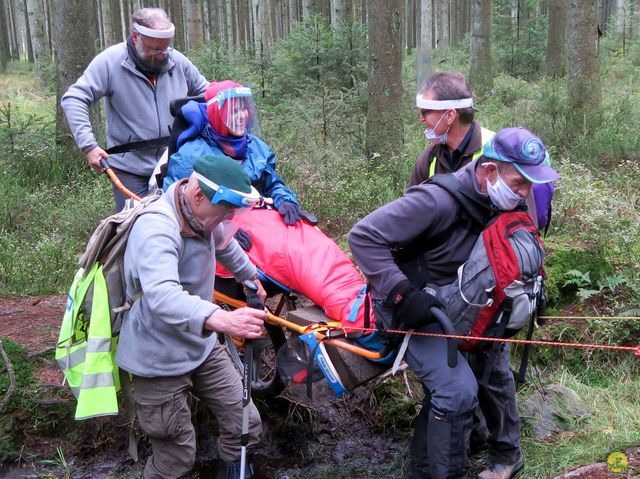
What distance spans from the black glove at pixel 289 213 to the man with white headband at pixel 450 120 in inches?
36.2

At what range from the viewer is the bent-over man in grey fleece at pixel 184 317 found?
2.84 meters

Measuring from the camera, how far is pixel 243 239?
13.1ft

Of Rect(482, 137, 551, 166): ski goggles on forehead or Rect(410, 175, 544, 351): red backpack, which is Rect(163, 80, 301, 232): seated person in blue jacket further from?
Rect(482, 137, 551, 166): ski goggles on forehead

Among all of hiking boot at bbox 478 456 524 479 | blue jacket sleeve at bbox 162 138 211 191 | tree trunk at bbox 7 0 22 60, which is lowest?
tree trunk at bbox 7 0 22 60

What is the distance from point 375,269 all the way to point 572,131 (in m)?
7.42

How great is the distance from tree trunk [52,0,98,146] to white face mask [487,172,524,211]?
7562 millimetres

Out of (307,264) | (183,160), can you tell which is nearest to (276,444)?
(307,264)

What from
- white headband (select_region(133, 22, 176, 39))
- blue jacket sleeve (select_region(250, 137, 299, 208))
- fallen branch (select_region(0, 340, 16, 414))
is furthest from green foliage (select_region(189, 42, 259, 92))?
fallen branch (select_region(0, 340, 16, 414))

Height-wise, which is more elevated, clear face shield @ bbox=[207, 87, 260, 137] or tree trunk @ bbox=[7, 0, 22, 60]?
clear face shield @ bbox=[207, 87, 260, 137]

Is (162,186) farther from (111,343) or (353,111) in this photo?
(353,111)

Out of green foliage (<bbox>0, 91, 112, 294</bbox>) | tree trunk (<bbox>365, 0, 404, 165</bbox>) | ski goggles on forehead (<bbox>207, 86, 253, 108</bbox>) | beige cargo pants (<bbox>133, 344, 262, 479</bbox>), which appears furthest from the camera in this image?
tree trunk (<bbox>365, 0, 404, 165</bbox>)

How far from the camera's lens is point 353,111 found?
11055 mm

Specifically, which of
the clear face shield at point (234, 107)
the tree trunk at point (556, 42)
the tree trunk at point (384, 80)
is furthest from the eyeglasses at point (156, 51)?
the tree trunk at point (556, 42)

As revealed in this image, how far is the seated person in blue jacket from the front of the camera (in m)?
4.12
